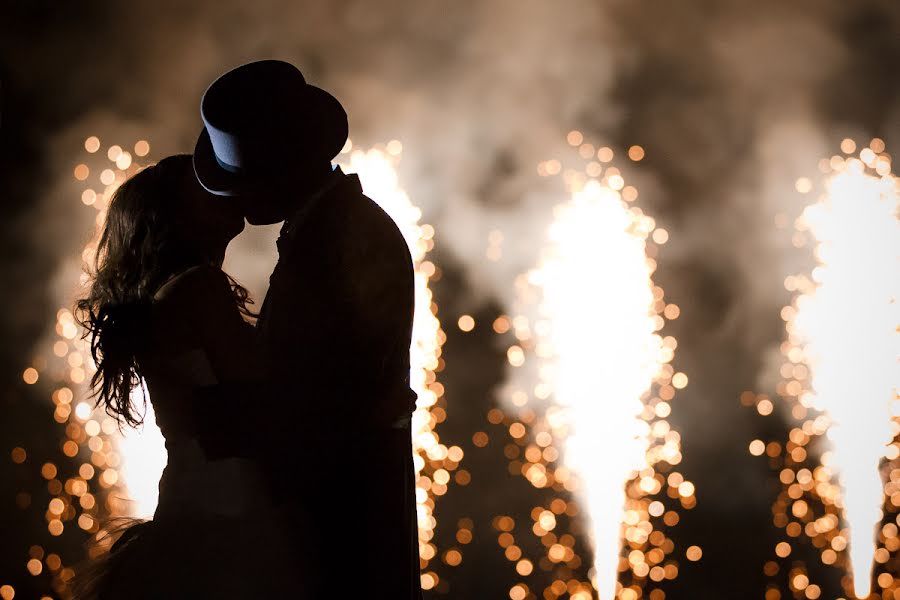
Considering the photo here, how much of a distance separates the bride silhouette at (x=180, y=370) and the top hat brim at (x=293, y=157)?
12 centimetres

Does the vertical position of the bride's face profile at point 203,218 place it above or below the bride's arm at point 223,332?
above

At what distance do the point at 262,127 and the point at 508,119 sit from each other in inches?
150

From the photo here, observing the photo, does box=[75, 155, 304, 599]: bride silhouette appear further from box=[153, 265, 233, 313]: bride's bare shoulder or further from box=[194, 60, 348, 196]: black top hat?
box=[194, 60, 348, 196]: black top hat

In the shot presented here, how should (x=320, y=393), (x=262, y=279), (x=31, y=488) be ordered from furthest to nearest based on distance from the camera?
1. (x=31, y=488)
2. (x=262, y=279)
3. (x=320, y=393)

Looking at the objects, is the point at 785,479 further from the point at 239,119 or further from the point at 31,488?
the point at 239,119

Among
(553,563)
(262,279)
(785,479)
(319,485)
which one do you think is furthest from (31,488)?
(319,485)

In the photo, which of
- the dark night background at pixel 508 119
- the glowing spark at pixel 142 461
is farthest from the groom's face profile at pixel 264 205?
the glowing spark at pixel 142 461

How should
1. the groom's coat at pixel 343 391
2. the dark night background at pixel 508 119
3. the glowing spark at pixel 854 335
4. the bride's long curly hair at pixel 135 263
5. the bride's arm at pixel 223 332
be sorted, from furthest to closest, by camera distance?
the glowing spark at pixel 854 335
the dark night background at pixel 508 119
the bride's long curly hair at pixel 135 263
the bride's arm at pixel 223 332
the groom's coat at pixel 343 391

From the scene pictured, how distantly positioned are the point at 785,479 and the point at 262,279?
3.05 metres

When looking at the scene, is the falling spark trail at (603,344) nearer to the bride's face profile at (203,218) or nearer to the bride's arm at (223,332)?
the bride's face profile at (203,218)

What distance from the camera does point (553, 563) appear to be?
5.08 m

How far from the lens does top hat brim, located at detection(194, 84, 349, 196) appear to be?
1.00m

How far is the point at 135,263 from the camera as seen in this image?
1194mm

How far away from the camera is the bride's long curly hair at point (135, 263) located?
46.1 inches
